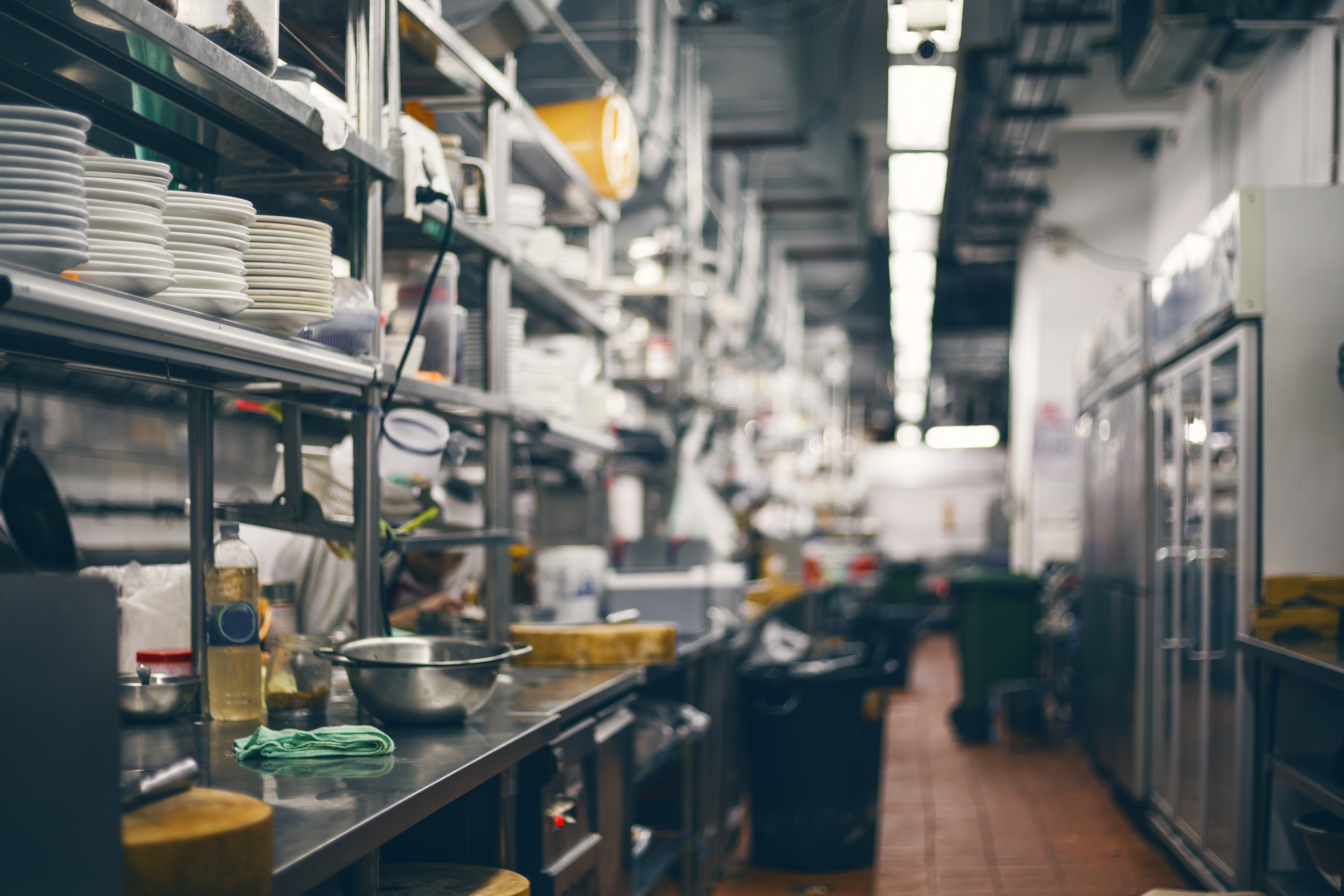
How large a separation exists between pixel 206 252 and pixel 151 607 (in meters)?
0.84

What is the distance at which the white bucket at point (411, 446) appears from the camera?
8.31 ft

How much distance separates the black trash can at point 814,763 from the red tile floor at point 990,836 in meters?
0.12

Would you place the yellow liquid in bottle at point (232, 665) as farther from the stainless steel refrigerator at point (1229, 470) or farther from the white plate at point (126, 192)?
the stainless steel refrigerator at point (1229, 470)

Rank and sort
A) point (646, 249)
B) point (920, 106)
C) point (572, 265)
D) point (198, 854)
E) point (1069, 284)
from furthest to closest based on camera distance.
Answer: point (1069, 284) → point (646, 249) → point (920, 106) → point (572, 265) → point (198, 854)

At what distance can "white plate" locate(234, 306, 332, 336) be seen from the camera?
6.11ft

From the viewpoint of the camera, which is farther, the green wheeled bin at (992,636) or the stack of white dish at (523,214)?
the green wheeled bin at (992,636)

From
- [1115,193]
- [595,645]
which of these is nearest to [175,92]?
[595,645]

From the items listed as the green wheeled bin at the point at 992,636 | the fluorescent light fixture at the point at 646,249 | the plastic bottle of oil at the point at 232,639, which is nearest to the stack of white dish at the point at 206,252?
the plastic bottle of oil at the point at 232,639

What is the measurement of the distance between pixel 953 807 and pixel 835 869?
1411mm

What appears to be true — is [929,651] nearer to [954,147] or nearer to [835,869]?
[954,147]

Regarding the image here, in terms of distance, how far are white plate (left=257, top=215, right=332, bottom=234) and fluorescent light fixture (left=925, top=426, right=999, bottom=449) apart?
66.2 feet

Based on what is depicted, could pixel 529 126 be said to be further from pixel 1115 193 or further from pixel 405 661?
pixel 1115 193

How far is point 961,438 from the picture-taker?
2178 cm

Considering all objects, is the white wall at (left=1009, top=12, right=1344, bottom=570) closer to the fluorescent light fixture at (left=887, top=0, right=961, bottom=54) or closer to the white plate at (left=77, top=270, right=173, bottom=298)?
the fluorescent light fixture at (left=887, top=0, right=961, bottom=54)
